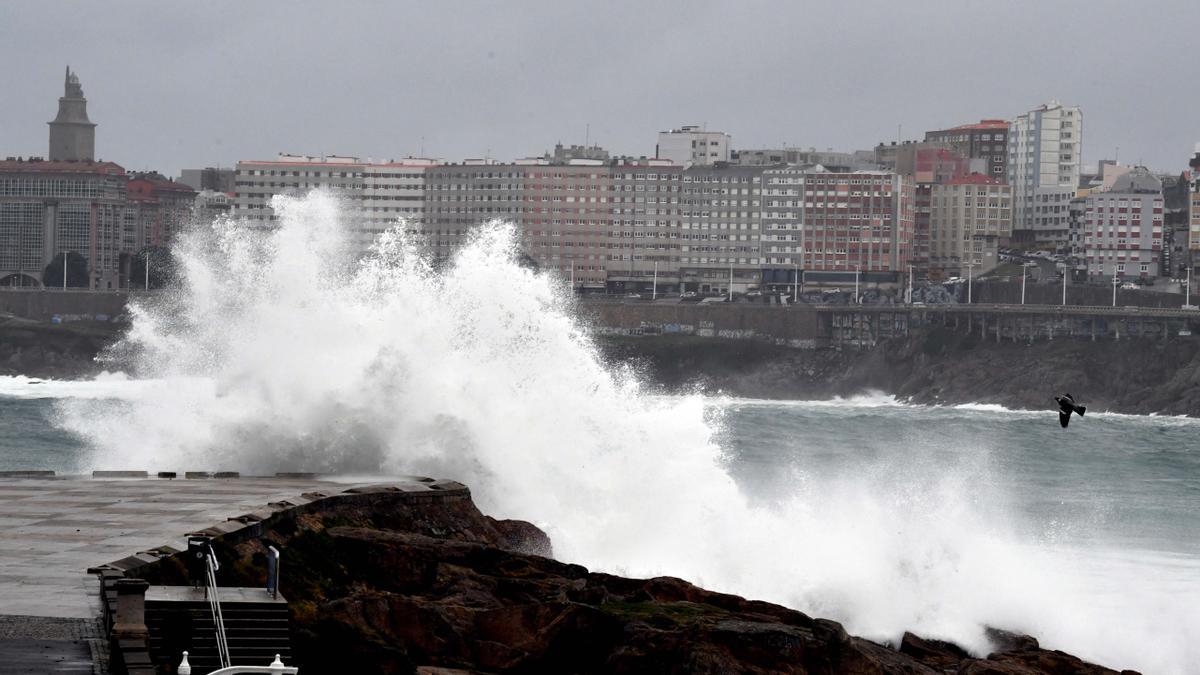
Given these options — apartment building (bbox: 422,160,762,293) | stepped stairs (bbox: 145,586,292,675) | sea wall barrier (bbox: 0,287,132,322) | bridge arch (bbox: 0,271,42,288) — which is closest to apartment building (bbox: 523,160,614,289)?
apartment building (bbox: 422,160,762,293)

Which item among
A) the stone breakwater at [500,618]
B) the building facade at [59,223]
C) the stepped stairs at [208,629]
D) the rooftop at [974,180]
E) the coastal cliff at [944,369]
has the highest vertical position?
the rooftop at [974,180]

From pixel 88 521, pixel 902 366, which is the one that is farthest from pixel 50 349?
pixel 88 521

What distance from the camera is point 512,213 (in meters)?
172

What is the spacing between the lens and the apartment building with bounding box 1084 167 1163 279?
166m

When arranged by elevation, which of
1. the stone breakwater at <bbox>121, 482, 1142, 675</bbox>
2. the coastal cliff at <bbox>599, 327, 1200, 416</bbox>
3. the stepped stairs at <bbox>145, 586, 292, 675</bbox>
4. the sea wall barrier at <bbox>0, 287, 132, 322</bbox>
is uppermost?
the stepped stairs at <bbox>145, 586, 292, 675</bbox>

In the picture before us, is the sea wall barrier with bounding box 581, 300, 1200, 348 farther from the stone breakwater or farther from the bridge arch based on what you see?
the stone breakwater

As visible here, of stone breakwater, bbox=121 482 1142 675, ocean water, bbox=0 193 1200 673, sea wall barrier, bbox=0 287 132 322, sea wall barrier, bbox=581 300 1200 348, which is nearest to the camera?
stone breakwater, bbox=121 482 1142 675

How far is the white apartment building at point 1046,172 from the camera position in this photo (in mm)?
186000

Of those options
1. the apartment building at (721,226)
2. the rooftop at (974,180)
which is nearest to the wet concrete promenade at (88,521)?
the apartment building at (721,226)

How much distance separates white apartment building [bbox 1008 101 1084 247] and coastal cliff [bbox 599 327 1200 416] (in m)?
53.4

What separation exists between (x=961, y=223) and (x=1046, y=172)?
77.1ft

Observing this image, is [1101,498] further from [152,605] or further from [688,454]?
[152,605]

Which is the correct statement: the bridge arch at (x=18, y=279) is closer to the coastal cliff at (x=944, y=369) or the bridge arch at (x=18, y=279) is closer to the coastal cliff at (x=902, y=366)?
the coastal cliff at (x=902, y=366)

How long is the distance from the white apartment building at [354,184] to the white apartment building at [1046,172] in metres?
58.4
